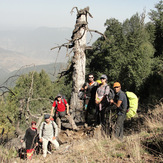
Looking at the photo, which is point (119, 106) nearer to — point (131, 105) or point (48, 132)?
point (131, 105)

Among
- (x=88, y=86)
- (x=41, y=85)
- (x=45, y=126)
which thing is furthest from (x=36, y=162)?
(x=41, y=85)

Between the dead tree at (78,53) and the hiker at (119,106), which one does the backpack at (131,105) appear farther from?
the dead tree at (78,53)

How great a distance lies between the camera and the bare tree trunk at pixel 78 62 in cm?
692

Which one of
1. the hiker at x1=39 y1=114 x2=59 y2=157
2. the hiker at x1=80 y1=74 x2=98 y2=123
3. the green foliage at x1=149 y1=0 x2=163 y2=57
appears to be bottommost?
the hiker at x1=39 y1=114 x2=59 y2=157

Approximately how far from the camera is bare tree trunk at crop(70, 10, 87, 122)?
A: 692 centimetres

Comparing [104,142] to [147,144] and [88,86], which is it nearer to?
[147,144]

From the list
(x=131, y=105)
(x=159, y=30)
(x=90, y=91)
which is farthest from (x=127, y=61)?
(x=131, y=105)

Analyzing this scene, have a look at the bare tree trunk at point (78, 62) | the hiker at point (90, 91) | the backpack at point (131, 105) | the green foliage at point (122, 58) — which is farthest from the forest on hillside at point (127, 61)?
the backpack at point (131, 105)

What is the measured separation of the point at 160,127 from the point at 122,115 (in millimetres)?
1104

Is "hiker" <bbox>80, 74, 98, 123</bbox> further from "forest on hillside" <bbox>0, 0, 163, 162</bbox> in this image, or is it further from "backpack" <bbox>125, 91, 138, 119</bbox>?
"forest on hillside" <bbox>0, 0, 163, 162</bbox>

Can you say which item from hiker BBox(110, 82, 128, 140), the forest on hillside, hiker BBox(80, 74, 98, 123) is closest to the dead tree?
hiker BBox(80, 74, 98, 123)

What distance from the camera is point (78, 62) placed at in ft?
23.1

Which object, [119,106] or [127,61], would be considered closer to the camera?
[119,106]

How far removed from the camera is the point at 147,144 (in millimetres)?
3568
